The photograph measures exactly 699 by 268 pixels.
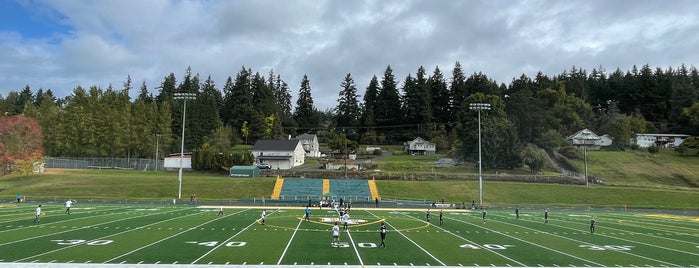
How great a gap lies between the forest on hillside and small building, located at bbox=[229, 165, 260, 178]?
27.3m

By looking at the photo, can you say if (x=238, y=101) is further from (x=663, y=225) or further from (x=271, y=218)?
(x=663, y=225)

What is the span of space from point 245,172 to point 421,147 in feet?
199

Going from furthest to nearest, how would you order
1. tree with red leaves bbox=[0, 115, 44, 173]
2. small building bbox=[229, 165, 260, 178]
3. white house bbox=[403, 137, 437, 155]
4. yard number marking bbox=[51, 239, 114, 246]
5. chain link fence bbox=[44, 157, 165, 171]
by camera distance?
white house bbox=[403, 137, 437, 155], chain link fence bbox=[44, 157, 165, 171], small building bbox=[229, 165, 260, 178], tree with red leaves bbox=[0, 115, 44, 173], yard number marking bbox=[51, 239, 114, 246]

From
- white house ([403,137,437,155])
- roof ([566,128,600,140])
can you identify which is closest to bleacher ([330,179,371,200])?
white house ([403,137,437,155])

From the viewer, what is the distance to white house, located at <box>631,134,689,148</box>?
396ft

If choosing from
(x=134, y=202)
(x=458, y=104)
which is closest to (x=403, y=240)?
(x=134, y=202)

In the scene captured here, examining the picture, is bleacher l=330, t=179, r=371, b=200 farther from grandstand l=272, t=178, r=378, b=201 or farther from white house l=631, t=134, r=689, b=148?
white house l=631, t=134, r=689, b=148

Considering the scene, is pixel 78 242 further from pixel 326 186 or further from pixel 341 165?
pixel 341 165

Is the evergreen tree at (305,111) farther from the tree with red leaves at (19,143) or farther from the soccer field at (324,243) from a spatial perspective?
the soccer field at (324,243)

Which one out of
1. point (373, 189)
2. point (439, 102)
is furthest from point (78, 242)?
point (439, 102)

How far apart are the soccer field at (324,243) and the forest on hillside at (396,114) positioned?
193ft

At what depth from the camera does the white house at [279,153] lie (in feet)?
334

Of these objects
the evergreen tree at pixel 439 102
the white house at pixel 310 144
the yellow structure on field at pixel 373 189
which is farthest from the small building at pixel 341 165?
the evergreen tree at pixel 439 102

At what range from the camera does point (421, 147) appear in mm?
125812
